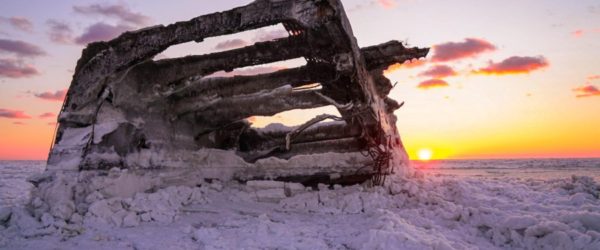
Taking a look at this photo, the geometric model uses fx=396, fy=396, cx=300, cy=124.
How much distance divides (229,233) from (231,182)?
242 centimetres

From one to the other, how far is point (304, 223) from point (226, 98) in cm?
251

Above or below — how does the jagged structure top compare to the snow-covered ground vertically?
above

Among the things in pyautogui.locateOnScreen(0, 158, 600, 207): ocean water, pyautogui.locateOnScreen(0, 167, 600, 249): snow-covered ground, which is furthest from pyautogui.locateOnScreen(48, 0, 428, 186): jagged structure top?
pyautogui.locateOnScreen(0, 158, 600, 207): ocean water

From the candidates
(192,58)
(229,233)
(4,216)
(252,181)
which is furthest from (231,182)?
(4,216)

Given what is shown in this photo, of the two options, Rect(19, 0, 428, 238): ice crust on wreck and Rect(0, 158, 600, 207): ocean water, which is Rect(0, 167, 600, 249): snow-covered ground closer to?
Rect(19, 0, 428, 238): ice crust on wreck

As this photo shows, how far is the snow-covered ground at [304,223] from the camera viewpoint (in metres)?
3.32

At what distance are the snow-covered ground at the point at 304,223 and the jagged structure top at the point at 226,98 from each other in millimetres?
651

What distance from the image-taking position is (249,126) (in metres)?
6.89

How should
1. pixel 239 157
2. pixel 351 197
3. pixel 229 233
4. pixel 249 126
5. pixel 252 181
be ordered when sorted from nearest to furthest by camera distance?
pixel 229 233 < pixel 351 197 < pixel 252 181 < pixel 239 157 < pixel 249 126

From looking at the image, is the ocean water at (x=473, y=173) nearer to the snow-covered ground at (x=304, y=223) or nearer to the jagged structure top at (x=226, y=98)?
the jagged structure top at (x=226, y=98)

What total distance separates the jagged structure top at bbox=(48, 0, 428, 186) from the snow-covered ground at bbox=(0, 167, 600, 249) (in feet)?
2.13

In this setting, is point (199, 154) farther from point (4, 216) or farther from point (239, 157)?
point (4, 216)

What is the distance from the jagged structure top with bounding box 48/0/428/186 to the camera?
174 inches

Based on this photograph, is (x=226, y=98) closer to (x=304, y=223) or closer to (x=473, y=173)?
(x=304, y=223)
